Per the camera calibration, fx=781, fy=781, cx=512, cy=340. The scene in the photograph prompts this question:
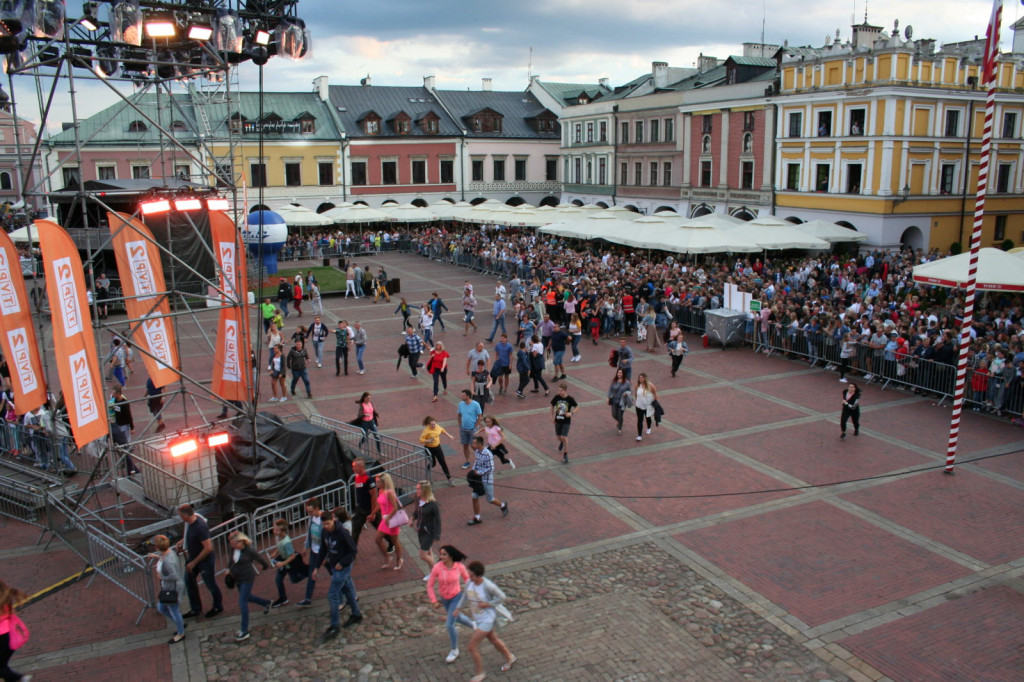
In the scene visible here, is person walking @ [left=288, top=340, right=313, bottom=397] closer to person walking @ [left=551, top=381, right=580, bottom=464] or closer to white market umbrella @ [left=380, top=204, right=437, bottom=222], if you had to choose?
person walking @ [left=551, top=381, right=580, bottom=464]

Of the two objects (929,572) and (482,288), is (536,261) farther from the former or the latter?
(929,572)

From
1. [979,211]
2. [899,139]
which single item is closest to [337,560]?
[979,211]

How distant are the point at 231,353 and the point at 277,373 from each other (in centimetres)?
497

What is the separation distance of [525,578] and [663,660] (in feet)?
7.27

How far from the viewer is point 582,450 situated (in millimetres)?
14305

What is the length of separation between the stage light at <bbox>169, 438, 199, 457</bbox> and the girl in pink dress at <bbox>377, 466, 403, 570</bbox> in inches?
112

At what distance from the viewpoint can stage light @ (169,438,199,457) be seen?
35.4ft

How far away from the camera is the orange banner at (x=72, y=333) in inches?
364

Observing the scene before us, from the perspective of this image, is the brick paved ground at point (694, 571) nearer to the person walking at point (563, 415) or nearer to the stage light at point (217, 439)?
the person walking at point (563, 415)

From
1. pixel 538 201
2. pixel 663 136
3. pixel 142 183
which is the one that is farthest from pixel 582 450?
pixel 538 201

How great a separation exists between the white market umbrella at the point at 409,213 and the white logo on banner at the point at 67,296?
35616 mm

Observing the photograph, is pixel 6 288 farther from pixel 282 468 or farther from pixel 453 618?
pixel 453 618

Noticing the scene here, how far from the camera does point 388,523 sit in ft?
32.5

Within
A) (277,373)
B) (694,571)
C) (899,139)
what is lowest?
(694,571)
